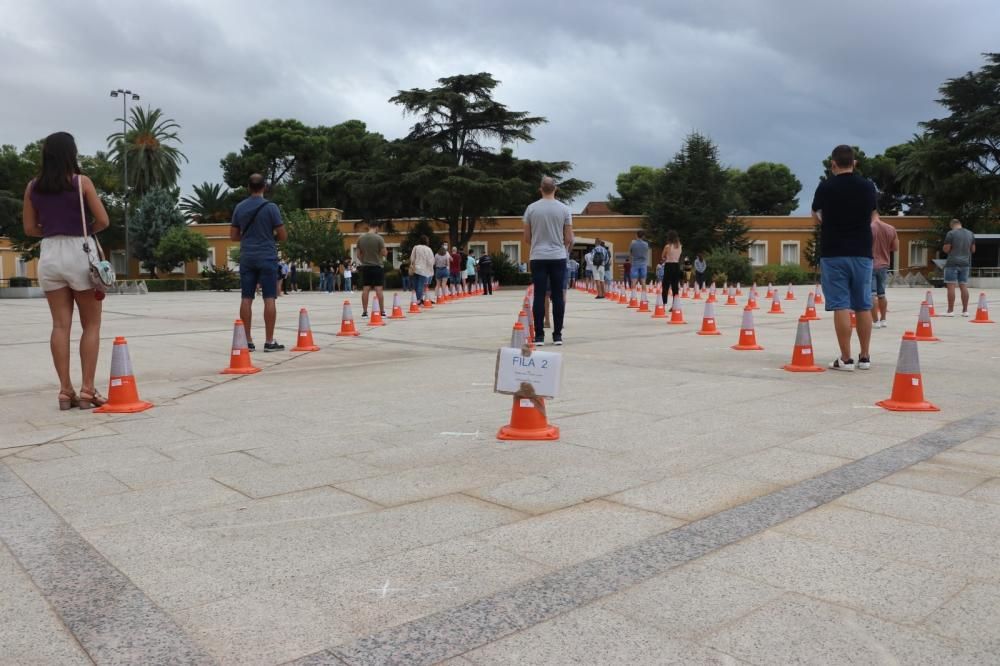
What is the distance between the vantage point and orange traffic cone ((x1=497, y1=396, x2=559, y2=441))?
4984 millimetres

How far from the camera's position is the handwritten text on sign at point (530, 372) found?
4.98 meters

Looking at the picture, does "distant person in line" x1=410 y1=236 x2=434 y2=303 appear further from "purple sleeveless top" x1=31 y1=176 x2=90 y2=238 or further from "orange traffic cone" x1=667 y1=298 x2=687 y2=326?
"purple sleeveless top" x1=31 y1=176 x2=90 y2=238

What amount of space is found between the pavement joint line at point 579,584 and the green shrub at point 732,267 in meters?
41.9

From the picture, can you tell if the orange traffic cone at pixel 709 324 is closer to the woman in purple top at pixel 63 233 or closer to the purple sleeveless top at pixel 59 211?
the woman in purple top at pixel 63 233

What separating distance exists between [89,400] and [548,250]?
5.39 metres

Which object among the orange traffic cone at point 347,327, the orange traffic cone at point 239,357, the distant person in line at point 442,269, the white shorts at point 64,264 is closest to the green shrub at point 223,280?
the distant person in line at point 442,269

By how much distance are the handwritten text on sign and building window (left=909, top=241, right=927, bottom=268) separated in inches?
2189

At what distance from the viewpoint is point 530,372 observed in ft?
16.5

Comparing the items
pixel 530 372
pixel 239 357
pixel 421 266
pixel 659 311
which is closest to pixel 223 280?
pixel 421 266

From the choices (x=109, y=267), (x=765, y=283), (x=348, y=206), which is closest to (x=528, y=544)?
(x=109, y=267)

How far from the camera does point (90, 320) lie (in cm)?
618

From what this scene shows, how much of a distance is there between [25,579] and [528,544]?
1.74 meters

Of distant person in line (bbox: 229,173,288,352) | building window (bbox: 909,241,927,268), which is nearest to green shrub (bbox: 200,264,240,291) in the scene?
distant person in line (bbox: 229,173,288,352)

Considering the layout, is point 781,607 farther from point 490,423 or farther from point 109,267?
point 109,267
